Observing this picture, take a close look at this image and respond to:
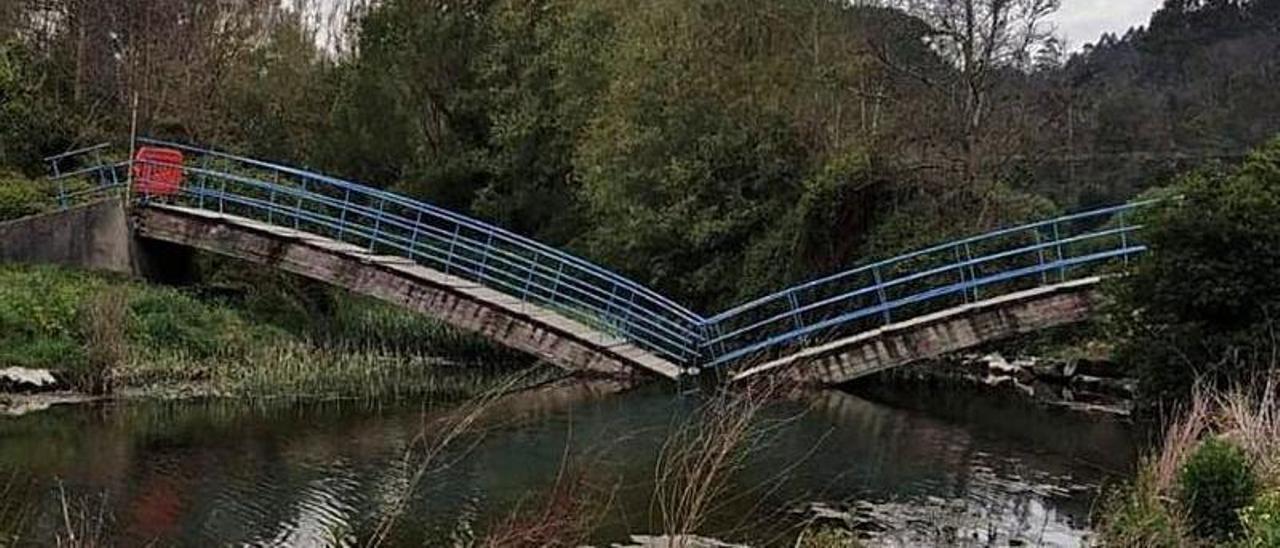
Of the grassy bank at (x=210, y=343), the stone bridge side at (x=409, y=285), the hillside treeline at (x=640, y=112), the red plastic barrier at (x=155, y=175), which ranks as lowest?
the grassy bank at (x=210, y=343)

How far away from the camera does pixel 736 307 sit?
21.6 meters

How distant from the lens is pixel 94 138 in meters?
25.2

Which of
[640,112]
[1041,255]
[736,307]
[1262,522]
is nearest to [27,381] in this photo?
[736,307]

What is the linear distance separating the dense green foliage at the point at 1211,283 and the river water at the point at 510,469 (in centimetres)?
123

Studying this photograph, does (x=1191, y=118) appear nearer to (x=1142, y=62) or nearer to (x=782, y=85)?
(x=1142, y=62)

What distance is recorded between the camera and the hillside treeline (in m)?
22.1

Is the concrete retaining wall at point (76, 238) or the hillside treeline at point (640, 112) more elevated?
the hillside treeline at point (640, 112)

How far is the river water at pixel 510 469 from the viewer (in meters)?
9.83

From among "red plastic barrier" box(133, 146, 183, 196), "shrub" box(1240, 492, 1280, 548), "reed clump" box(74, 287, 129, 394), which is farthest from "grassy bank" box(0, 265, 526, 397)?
"shrub" box(1240, 492, 1280, 548)

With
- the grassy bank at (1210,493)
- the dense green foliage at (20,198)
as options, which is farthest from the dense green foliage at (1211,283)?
the dense green foliage at (20,198)

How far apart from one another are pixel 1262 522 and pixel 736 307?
1518 cm

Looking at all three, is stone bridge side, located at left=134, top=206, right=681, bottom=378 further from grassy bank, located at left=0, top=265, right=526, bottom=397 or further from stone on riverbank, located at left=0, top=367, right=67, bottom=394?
stone on riverbank, located at left=0, top=367, right=67, bottom=394

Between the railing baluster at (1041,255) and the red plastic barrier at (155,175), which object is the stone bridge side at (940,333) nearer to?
the railing baluster at (1041,255)

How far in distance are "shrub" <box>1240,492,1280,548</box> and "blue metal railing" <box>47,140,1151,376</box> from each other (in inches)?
375
